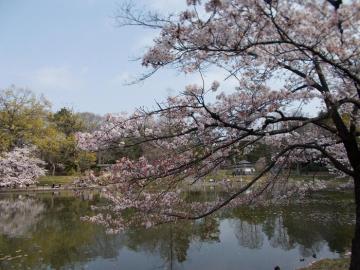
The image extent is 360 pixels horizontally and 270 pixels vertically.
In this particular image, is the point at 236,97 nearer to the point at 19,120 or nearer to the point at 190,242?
the point at 190,242

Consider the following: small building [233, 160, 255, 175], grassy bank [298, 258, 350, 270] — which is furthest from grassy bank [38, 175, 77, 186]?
grassy bank [298, 258, 350, 270]

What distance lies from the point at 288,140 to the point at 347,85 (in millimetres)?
2369

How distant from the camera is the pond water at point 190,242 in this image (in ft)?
34.6

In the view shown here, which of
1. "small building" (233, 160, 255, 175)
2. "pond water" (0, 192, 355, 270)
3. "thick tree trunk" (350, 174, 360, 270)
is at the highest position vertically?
"small building" (233, 160, 255, 175)

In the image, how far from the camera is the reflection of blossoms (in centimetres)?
1534

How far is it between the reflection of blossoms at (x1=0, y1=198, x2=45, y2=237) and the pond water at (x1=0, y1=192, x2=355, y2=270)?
0.04 metres

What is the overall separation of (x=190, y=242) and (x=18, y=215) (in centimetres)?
1041

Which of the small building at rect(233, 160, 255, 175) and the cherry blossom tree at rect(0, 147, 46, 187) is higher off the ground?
the cherry blossom tree at rect(0, 147, 46, 187)

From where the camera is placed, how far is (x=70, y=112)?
158ft

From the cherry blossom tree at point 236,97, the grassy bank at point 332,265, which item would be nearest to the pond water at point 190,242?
the grassy bank at point 332,265

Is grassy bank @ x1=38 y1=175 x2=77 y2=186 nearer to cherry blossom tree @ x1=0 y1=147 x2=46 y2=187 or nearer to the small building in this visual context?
cherry blossom tree @ x1=0 y1=147 x2=46 y2=187

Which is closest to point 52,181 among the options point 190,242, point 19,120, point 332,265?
point 19,120

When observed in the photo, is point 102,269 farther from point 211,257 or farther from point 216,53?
point 216,53

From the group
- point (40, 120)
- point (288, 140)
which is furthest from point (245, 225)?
point (40, 120)
